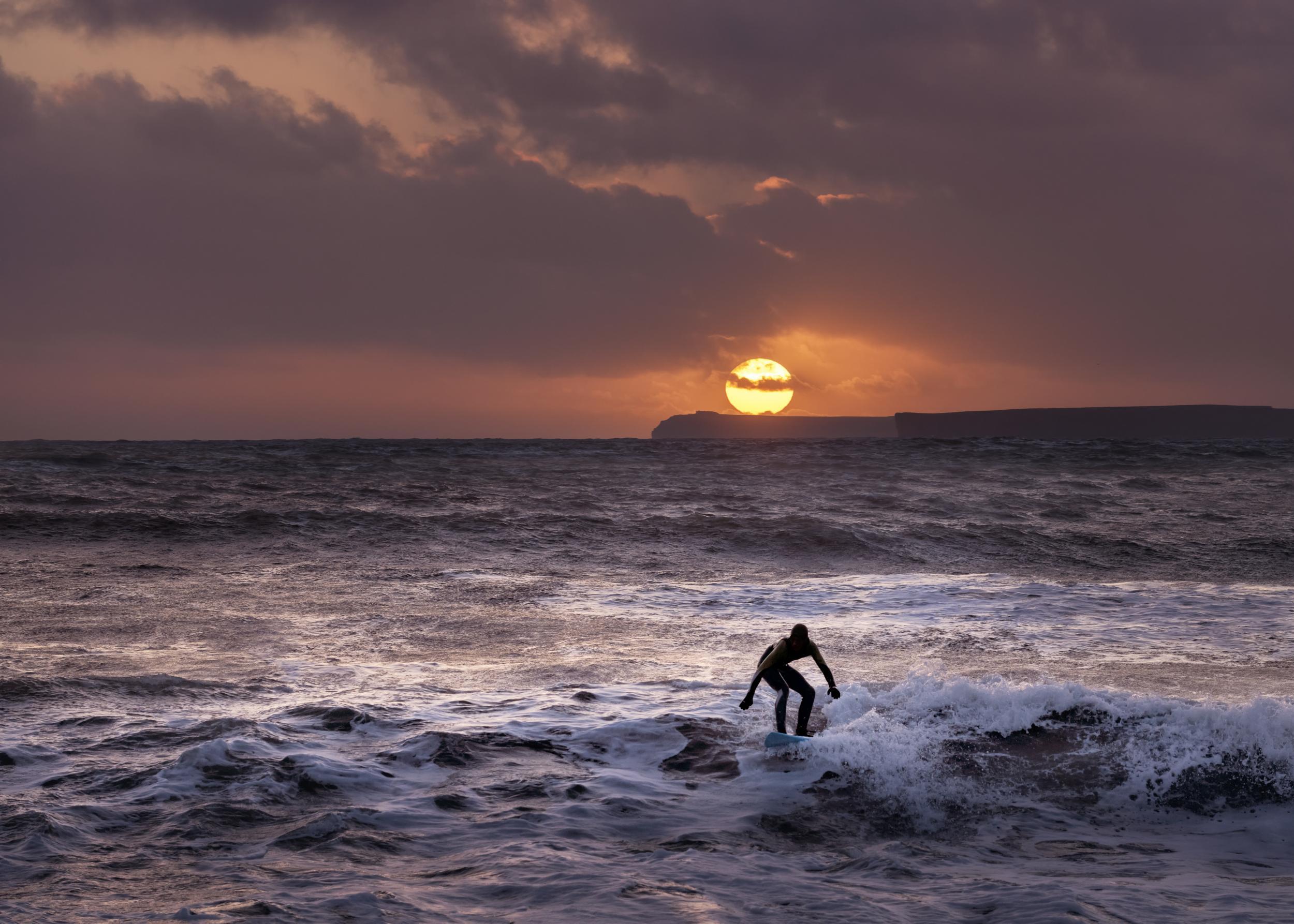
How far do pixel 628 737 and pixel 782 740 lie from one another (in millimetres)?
1511

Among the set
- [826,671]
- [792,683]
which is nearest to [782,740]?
[792,683]

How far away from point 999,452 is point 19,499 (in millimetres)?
56709

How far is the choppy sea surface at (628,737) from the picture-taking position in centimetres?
648

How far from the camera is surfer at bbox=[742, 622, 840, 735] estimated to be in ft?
32.3

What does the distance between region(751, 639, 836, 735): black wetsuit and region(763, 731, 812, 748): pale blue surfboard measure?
253 mm

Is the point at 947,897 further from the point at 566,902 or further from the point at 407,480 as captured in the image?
the point at 407,480

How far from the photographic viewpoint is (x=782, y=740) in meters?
9.44

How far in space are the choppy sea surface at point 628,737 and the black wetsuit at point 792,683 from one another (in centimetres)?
29

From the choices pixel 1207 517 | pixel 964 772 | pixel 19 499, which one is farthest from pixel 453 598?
pixel 1207 517

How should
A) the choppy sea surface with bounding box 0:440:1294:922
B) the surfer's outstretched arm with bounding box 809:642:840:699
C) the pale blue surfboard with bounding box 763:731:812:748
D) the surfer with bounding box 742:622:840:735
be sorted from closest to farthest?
the choppy sea surface with bounding box 0:440:1294:922 < the pale blue surfboard with bounding box 763:731:812:748 < the surfer with bounding box 742:622:840:735 < the surfer's outstretched arm with bounding box 809:642:840:699

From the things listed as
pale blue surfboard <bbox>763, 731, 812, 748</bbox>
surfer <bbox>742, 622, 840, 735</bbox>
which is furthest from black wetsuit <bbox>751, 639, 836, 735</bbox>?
pale blue surfboard <bbox>763, 731, 812, 748</bbox>

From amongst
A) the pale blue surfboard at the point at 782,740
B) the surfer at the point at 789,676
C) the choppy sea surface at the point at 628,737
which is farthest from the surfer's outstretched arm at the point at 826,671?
the pale blue surfboard at the point at 782,740

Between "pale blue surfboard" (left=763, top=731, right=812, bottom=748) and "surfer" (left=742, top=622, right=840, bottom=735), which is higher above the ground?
"surfer" (left=742, top=622, right=840, bottom=735)

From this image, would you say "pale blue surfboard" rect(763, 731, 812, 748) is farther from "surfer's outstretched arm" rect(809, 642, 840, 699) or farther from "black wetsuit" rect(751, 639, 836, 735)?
"surfer's outstretched arm" rect(809, 642, 840, 699)
